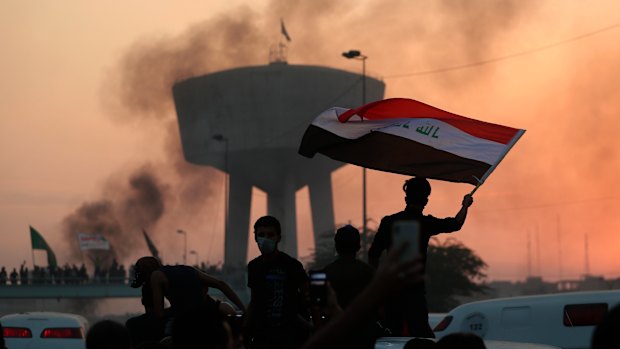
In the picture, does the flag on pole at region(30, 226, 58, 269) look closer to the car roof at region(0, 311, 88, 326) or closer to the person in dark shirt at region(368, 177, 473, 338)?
the car roof at region(0, 311, 88, 326)

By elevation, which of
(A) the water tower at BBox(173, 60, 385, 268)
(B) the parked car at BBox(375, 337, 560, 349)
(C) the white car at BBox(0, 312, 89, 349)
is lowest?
(B) the parked car at BBox(375, 337, 560, 349)

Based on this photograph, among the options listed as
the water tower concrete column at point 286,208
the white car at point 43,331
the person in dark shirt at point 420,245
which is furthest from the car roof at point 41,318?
the water tower concrete column at point 286,208

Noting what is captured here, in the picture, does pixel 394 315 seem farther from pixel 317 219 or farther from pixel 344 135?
pixel 317 219

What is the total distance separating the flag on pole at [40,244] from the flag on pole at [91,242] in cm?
967

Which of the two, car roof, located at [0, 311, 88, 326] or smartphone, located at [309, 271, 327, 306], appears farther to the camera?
car roof, located at [0, 311, 88, 326]

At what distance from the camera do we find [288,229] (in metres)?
121

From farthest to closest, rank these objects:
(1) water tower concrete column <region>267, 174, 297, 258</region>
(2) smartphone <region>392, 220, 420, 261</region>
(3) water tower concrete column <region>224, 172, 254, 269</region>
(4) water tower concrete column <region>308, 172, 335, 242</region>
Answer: (3) water tower concrete column <region>224, 172, 254, 269</region> < (4) water tower concrete column <region>308, 172, 335, 242</region> < (1) water tower concrete column <region>267, 174, 297, 258</region> < (2) smartphone <region>392, 220, 420, 261</region>

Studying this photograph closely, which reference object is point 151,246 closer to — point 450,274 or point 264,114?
point 264,114

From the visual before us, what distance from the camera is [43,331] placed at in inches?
728

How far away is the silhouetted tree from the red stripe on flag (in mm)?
66888

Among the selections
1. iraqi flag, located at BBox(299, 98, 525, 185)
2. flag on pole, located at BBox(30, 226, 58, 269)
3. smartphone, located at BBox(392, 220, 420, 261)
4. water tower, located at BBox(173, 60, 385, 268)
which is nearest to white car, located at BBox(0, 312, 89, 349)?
iraqi flag, located at BBox(299, 98, 525, 185)

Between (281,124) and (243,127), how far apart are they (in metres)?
3.43

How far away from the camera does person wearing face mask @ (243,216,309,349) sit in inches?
325

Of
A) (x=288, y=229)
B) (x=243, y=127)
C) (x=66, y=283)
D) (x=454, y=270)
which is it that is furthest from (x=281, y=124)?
(x=454, y=270)
